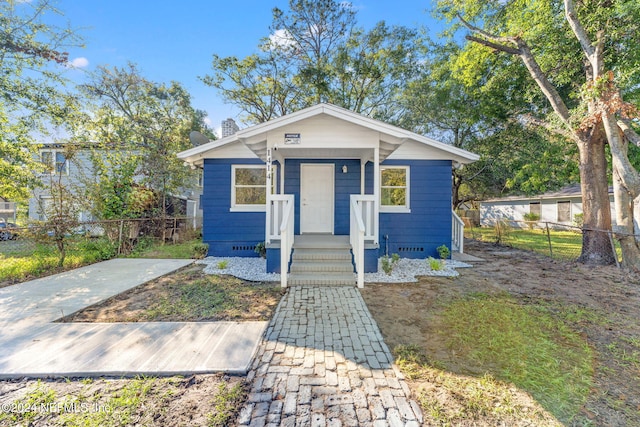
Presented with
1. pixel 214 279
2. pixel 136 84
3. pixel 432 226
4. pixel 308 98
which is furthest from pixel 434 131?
pixel 136 84

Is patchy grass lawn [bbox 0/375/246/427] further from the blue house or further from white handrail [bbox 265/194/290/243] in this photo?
the blue house

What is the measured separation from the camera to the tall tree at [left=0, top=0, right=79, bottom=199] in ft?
24.7

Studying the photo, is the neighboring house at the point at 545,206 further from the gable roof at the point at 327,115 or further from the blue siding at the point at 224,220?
the blue siding at the point at 224,220

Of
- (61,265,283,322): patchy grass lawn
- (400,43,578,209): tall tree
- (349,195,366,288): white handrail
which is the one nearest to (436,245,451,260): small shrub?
(349,195,366,288): white handrail

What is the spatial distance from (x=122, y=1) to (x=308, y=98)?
29.7 ft

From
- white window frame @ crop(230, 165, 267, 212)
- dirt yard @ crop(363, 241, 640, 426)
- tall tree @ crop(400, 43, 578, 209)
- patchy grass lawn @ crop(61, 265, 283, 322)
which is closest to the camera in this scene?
dirt yard @ crop(363, 241, 640, 426)

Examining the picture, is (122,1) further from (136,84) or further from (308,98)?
(136,84)

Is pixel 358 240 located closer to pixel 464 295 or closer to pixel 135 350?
pixel 464 295

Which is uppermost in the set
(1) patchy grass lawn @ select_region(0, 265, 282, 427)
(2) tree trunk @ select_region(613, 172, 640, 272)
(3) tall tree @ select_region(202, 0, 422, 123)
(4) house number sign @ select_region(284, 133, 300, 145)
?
(3) tall tree @ select_region(202, 0, 422, 123)

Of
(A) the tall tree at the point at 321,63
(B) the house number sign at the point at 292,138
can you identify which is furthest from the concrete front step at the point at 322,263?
(A) the tall tree at the point at 321,63

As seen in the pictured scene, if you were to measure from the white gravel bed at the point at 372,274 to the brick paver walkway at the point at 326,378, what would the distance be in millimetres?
2058

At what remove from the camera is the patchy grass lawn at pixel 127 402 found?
5.98 ft

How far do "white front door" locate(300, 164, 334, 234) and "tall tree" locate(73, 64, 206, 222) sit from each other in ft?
19.3

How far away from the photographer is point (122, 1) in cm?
853
